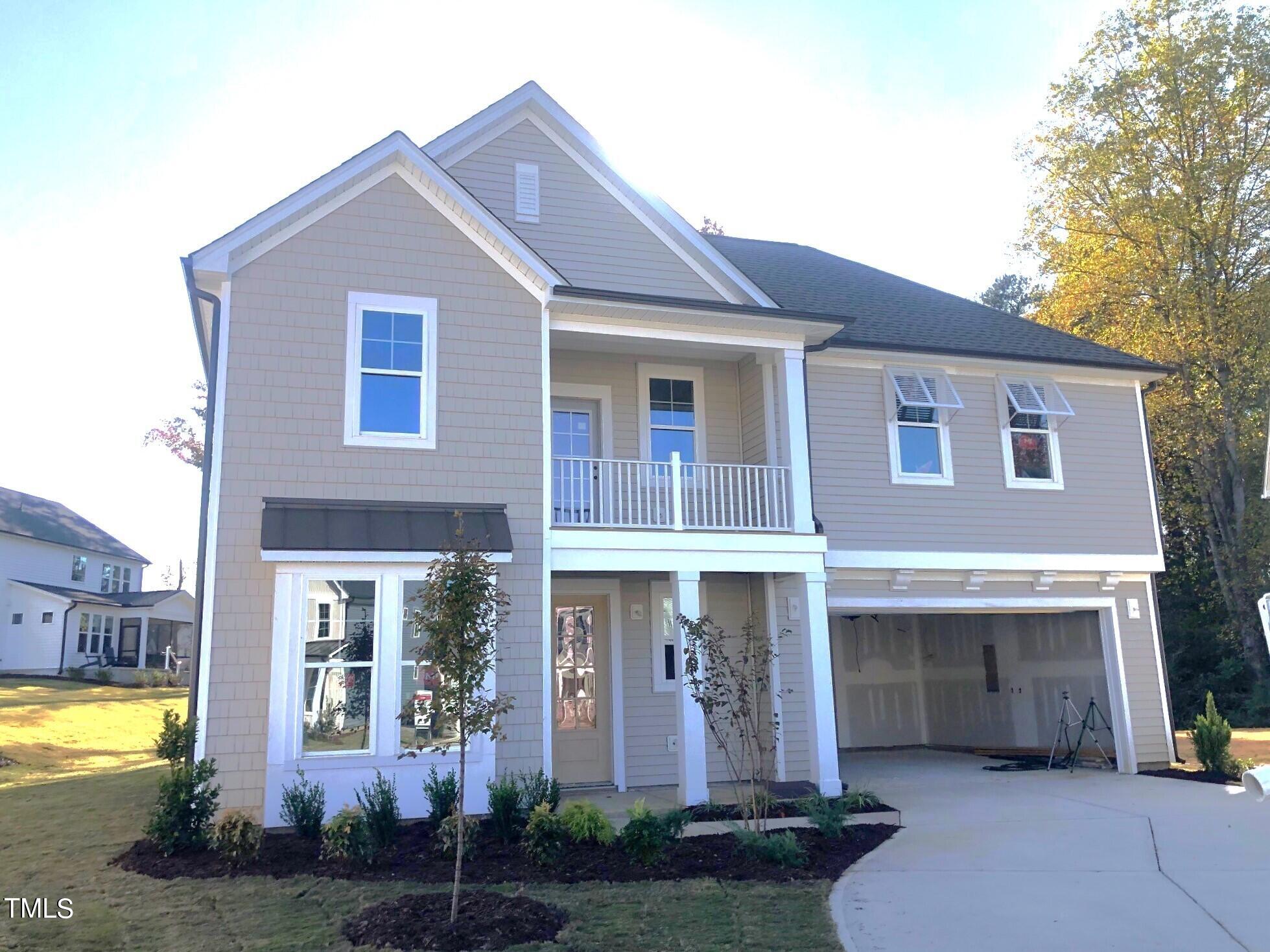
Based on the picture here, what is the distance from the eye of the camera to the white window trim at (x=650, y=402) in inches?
539

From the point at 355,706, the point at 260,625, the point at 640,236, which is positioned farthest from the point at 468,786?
the point at 640,236

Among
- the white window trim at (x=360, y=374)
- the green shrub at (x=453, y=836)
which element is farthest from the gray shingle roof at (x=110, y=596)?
the green shrub at (x=453, y=836)

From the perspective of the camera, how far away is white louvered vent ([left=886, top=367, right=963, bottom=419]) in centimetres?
1434

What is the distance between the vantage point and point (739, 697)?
9.68 meters

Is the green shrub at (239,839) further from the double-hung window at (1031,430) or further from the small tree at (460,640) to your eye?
the double-hung window at (1031,430)

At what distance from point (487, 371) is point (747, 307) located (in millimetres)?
3376

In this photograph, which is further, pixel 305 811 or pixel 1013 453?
pixel 1013 453

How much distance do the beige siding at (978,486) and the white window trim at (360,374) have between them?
17.9 ft

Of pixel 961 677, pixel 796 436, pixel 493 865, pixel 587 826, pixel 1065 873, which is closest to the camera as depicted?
pixel 1065 873

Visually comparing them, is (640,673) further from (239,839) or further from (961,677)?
(961,677)

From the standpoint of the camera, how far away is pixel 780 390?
12922mm

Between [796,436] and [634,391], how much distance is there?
2.39 metres

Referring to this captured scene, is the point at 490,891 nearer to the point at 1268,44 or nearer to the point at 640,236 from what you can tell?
the point at 640,236

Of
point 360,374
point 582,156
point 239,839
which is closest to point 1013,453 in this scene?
point 582,156
